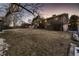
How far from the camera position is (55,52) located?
3.87 ft

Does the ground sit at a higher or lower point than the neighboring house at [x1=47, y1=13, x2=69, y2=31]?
lower

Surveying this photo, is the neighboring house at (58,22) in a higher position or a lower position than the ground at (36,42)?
higher

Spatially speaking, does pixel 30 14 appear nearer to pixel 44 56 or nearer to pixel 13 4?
pixel 13 4

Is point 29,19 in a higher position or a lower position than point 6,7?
lower

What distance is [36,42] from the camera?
119cm

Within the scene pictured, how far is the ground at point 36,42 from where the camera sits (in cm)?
118

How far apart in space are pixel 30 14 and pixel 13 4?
0.17 metres

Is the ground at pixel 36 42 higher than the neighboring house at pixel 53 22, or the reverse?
the neighboring house at pixel 53 22

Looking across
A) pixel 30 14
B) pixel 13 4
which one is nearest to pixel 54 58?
pixel 30 14

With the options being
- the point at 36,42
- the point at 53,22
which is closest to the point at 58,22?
the point at 53,22

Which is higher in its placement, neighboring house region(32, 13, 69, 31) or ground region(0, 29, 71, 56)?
neighboring house region(32, 13, 69, 31)

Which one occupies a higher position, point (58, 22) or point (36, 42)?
point (58, 22)

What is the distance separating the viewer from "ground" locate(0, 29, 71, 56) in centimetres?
118

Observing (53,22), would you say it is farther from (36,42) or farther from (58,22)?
(36,42)
